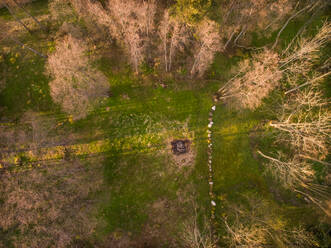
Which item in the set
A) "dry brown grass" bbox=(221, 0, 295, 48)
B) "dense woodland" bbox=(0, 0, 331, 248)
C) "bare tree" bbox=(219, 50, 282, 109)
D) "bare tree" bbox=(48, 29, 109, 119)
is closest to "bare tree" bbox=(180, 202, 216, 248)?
"dense woodland" bbox=(0, 0, 331, 248)

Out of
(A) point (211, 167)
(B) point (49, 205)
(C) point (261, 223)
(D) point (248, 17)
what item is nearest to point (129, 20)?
(D) point (248, 17)

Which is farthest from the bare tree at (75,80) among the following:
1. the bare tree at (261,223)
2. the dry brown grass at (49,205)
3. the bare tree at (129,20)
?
the bare tree at (261,223)

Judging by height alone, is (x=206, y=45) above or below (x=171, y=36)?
below

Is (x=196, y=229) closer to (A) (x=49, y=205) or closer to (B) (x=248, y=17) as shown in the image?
(A) (x=49, y=205)

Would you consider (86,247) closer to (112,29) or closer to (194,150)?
(194,150)

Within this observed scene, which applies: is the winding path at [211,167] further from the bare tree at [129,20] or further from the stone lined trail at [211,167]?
the bare tree at [129,20]

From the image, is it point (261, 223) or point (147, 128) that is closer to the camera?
point (261, 223)
